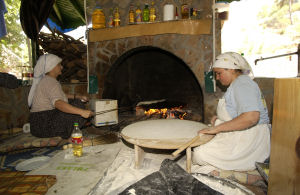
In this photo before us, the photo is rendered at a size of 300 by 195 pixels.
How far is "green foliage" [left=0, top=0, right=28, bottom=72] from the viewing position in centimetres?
843

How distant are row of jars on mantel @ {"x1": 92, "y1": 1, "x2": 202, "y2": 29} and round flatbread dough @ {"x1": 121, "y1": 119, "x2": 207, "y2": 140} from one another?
7.37ft

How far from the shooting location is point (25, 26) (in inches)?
178

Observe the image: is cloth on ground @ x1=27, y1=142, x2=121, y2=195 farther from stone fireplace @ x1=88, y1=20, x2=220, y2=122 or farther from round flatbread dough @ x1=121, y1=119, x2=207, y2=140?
stone fireplace @ x1=88, y1=20, x2=220, y2=122

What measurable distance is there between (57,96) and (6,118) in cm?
162

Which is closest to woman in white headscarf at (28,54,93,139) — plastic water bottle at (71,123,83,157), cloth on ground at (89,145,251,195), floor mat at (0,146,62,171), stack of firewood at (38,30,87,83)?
floor mat at (0,146,62,171)

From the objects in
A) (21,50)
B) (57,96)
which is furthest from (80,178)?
(21,50)

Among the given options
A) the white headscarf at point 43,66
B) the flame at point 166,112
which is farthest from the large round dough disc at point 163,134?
the white headscarf at point 43,66

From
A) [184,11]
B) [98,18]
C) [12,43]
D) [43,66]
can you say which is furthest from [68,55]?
[12,43]

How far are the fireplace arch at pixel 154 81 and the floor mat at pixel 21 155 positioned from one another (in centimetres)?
198

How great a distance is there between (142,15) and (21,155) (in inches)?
132

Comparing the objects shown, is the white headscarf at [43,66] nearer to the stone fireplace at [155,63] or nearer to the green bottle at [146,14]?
the stone fireplace at [155,63]

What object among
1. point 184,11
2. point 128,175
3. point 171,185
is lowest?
point 128,175

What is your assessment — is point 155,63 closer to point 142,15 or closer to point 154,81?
point 154,81

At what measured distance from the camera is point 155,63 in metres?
5.35
